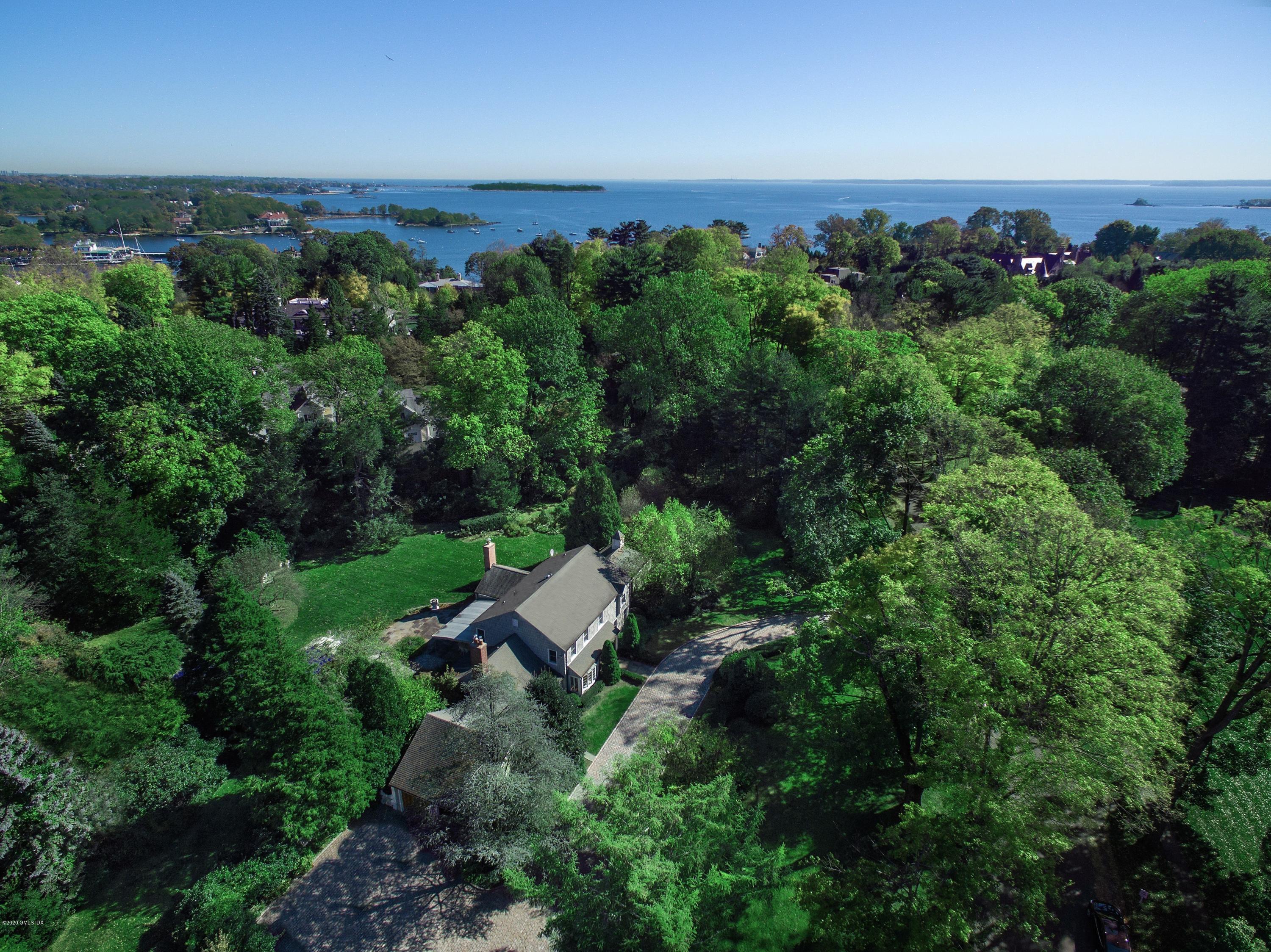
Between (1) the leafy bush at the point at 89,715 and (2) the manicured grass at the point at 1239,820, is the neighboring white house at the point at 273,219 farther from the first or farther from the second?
(2) the manicured grass at the point at 1239,820

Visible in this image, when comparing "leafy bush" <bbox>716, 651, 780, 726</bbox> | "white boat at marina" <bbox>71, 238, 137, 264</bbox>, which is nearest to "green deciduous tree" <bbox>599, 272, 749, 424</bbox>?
"leafy bush" <bbox>716, 651, 780, 726</bbox>

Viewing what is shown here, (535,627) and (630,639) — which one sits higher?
(535,627)

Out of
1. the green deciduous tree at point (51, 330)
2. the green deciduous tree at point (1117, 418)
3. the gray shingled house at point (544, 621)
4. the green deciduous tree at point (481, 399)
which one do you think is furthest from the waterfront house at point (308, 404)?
the green deciduous tree at point (1117, 418)

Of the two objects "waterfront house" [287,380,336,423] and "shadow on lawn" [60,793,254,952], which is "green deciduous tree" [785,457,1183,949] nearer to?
"shadow on lawn" [60,793,254,952]

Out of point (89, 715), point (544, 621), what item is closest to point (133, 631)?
point (89, 715)

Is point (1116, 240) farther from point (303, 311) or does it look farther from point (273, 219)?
point (273, 219)

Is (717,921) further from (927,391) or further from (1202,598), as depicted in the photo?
(927,391)
